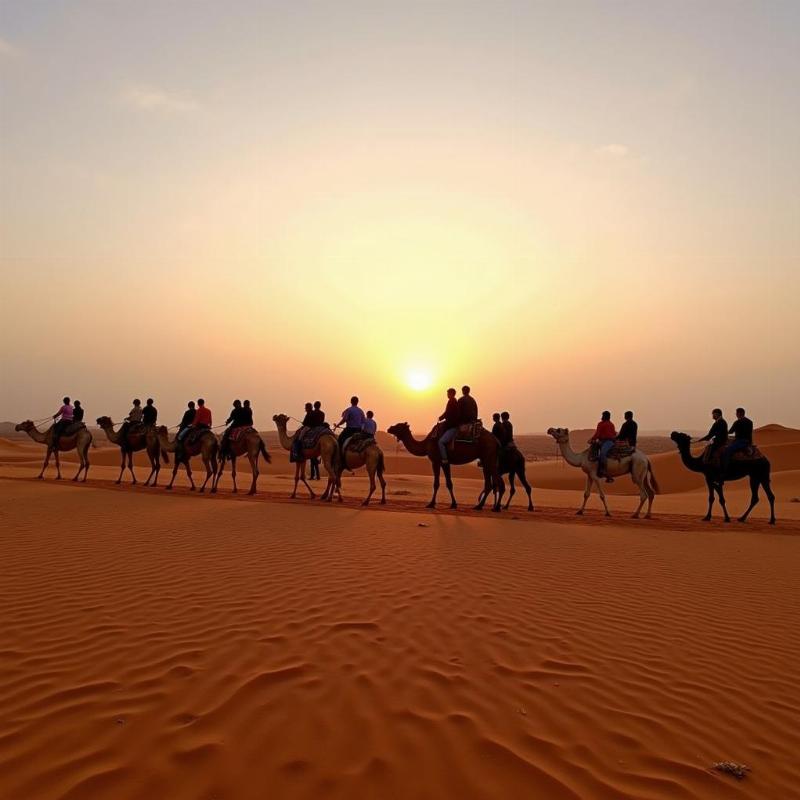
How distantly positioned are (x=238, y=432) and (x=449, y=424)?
7.46m

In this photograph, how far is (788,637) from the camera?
6.17 m

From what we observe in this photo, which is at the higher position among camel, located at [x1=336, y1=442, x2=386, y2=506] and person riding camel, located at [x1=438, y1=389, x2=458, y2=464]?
person riding camel, located at [x1=438, y1=389, x2=458, y2=464]

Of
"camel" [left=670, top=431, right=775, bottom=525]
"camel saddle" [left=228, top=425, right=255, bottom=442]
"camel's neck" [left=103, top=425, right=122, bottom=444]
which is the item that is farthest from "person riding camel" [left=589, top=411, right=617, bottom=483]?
"camel's neck" [left=103, top=425, right=122, bottom=444]

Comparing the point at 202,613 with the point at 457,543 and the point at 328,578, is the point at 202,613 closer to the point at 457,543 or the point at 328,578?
the point at 328,578

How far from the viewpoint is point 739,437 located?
51.7ft

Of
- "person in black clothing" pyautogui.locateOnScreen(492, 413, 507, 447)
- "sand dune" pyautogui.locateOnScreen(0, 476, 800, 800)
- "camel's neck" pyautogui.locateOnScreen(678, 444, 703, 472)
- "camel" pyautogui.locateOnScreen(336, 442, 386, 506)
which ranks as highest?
"person in black clothing" pyautogui.locateOnScreen(492, 413, 507, 447)

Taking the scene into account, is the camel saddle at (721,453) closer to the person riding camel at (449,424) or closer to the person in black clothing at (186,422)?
the person riding camel at (449,424)

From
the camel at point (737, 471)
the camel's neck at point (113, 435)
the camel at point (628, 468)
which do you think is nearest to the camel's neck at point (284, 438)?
the camel's neck at point (113, 435)

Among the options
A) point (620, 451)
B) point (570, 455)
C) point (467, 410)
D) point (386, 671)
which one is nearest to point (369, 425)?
point (467, 410)

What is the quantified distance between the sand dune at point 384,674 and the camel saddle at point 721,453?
23.4 feet

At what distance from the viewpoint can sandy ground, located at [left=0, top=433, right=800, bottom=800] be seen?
3.45 m

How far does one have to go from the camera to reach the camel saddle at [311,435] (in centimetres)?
1759

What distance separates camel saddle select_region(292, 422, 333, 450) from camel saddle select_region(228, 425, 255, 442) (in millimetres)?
2255

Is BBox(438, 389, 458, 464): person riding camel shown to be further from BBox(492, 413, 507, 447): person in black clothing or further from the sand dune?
the sand dune
